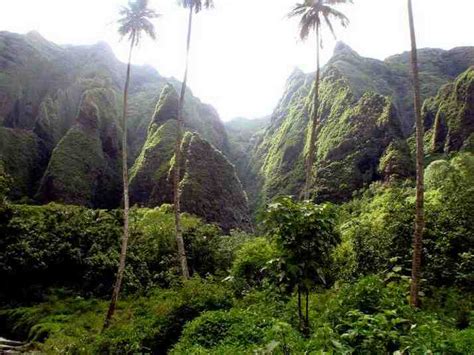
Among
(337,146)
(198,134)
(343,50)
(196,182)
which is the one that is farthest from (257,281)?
(343,50)

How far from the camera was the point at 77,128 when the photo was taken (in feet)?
263

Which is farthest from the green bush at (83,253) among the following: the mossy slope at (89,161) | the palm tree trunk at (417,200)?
the mossy slope at (89,161)

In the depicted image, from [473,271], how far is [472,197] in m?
5.60

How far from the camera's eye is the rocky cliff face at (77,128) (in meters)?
70.2

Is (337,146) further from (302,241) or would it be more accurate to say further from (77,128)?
(302,241)

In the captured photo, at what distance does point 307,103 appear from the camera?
10300cm

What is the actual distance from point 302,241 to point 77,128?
73929 mm

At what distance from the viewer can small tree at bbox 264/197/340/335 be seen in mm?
13211

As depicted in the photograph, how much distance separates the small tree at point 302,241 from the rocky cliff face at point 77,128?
1783 inches

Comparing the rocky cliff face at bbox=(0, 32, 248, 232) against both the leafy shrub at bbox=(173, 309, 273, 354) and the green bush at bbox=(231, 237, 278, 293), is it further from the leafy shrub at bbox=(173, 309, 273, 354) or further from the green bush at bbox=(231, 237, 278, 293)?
the leafy shrub at bbox=(173, 309, 273, 354)

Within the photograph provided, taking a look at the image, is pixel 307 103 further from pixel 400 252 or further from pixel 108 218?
pixel 400 252

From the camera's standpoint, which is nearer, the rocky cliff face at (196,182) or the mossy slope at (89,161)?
the rocky cliff face at (196,182)

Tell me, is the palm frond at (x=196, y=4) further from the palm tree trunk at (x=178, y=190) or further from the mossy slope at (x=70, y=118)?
the mossy slope at (x=70, y=118)

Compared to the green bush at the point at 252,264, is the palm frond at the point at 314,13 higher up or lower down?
higher up
